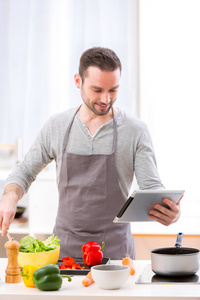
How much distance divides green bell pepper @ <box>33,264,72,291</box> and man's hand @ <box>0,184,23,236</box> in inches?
17.8

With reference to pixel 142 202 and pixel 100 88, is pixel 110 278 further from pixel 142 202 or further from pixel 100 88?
pixel 100 88

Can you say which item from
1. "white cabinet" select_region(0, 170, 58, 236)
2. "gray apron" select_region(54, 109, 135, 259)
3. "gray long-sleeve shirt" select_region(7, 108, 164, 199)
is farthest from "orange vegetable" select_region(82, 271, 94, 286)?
"white cabinet" select_region(0, 170, 58, 236)

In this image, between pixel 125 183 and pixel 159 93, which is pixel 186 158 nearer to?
pixel 159 93

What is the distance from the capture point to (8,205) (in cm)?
237

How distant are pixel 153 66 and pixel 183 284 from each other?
265 cm

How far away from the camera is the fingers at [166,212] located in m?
2.23

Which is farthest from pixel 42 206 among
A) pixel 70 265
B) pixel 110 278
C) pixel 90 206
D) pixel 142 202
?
pixel 110 278

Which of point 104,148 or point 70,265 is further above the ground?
point 104,148

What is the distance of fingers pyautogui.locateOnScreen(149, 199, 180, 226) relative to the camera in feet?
7.31

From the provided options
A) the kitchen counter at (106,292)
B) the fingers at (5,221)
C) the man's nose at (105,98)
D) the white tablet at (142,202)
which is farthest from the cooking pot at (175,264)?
the man's nose at (105,98)

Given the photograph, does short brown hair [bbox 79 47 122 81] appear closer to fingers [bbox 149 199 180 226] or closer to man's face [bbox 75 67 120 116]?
man's face [bbox 75 67 120 116]

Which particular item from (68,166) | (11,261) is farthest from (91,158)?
(11,261)

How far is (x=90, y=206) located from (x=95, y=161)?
245 millimetres

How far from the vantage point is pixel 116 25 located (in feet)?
14.0
